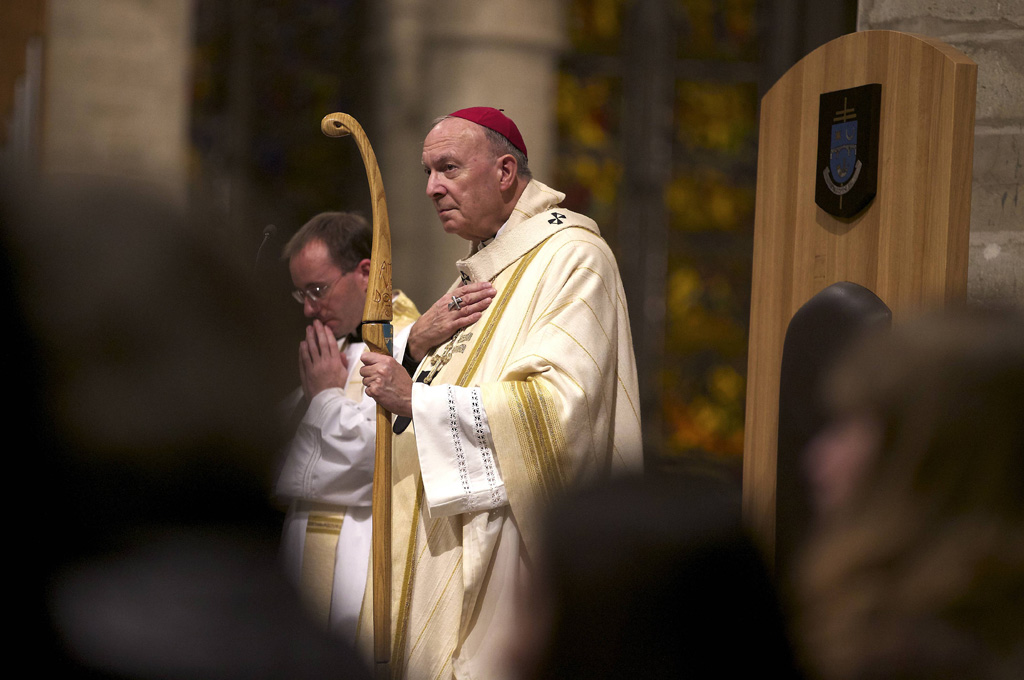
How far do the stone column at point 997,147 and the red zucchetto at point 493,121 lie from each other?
1340 millimetres

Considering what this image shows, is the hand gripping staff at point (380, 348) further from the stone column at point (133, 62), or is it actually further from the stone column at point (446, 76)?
the stone column at point (446, 76)

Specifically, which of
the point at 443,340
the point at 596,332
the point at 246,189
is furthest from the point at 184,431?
the point at 246,189

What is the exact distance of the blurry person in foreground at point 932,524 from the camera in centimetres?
87

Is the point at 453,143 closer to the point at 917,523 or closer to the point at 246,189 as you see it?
the point at 917,523

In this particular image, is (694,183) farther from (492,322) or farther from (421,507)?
(421,507)

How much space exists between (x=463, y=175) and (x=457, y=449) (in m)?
0.81

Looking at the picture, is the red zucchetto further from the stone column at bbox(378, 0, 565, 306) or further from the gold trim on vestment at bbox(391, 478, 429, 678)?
the stone column at bbox(378, 0, 565, 306)

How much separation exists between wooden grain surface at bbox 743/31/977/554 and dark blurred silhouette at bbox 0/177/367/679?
58.0 inches

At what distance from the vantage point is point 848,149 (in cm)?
272

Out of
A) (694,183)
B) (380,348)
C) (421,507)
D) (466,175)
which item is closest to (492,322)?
(380,348)

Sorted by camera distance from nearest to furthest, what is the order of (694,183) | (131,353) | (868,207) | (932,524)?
(131,353)
(932,524)
(868,207)
(694,183)

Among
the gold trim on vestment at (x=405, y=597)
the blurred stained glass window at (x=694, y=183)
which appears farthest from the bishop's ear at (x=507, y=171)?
the blurred stained glass window at (x=694, y=183)

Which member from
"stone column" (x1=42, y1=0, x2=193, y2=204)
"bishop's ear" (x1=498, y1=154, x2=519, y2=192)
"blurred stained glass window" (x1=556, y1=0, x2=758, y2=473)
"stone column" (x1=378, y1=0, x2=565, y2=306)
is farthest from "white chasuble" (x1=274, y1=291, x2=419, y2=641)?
"blurred stained glass window" (x1=556, y1=0, x2=758, y2=473)

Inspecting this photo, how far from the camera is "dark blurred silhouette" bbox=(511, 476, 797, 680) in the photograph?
34.2 inches
